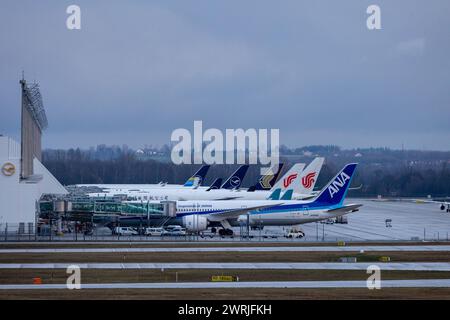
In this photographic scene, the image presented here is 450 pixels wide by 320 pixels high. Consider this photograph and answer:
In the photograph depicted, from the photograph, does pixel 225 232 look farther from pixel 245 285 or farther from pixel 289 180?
pixel 289 180

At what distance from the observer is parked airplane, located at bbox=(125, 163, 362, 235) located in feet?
283

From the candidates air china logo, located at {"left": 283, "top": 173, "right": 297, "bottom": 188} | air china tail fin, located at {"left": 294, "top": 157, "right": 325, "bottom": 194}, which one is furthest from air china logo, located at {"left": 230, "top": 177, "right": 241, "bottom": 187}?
air china tail fin, located at {"left": 294, "top": 157, "right": 325, "bottom": 194}

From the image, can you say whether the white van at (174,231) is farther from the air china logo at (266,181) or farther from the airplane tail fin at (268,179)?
the air china logo at (266,181)

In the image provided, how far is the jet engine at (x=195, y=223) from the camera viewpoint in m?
83.9

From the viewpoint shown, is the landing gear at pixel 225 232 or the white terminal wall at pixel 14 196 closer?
the white terminal wall at pixel 14 196

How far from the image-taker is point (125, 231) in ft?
283

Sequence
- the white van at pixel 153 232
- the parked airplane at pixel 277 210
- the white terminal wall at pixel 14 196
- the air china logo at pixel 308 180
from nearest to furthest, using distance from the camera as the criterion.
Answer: the white terminal wall at pixel 14 196 < the white van at pixel 153 232 < the parked airplane at pixel 277 210 < the air china logo at pixel 308 180

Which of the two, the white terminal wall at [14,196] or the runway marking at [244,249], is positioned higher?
the white terminal wall at [14,196]

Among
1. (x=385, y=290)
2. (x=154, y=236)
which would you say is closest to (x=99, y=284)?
(x=385, y=290)

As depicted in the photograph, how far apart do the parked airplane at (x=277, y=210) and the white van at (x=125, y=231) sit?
13.3 ft

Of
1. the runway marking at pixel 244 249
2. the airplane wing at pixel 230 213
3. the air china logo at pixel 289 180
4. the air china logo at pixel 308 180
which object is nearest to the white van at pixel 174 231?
the airplane wing at pixel 230 213

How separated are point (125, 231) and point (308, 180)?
1514 inches
